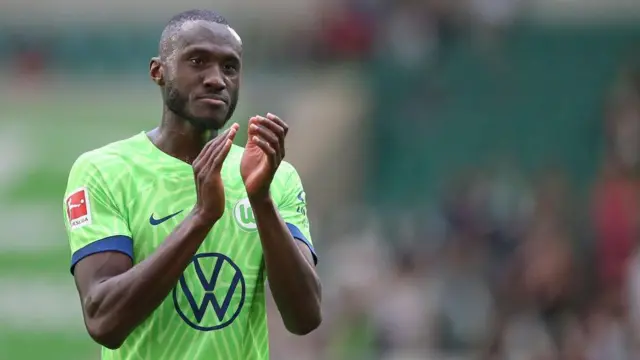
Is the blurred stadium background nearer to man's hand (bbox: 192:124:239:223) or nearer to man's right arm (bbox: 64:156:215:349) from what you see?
man's right arm (bbox: 64:156:215:349)

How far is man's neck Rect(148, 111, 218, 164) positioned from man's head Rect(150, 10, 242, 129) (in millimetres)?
57

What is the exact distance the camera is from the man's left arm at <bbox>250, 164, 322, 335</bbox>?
4.45m

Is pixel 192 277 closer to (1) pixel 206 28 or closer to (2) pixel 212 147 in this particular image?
(2) pixel 212 147

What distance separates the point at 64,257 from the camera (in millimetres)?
14039

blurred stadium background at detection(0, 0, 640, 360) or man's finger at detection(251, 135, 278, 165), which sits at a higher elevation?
man's finger at detection(251, 135, 278, 165)

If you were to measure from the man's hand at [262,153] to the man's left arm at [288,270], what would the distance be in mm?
66

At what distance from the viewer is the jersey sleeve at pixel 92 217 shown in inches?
180

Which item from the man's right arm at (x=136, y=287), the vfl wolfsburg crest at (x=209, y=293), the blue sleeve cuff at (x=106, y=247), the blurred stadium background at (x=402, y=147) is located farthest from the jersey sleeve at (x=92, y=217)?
the blurred stadium background at (x=402, y=147)

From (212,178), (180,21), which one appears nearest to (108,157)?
(180,21)

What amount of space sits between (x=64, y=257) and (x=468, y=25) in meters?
5.32

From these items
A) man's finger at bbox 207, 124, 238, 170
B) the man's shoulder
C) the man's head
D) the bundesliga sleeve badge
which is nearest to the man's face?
the man's head

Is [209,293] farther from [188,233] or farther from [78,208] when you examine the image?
[78,208]

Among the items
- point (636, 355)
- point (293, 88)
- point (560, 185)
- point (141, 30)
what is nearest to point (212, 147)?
point (636, 355)

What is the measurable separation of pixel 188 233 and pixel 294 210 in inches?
29.8
